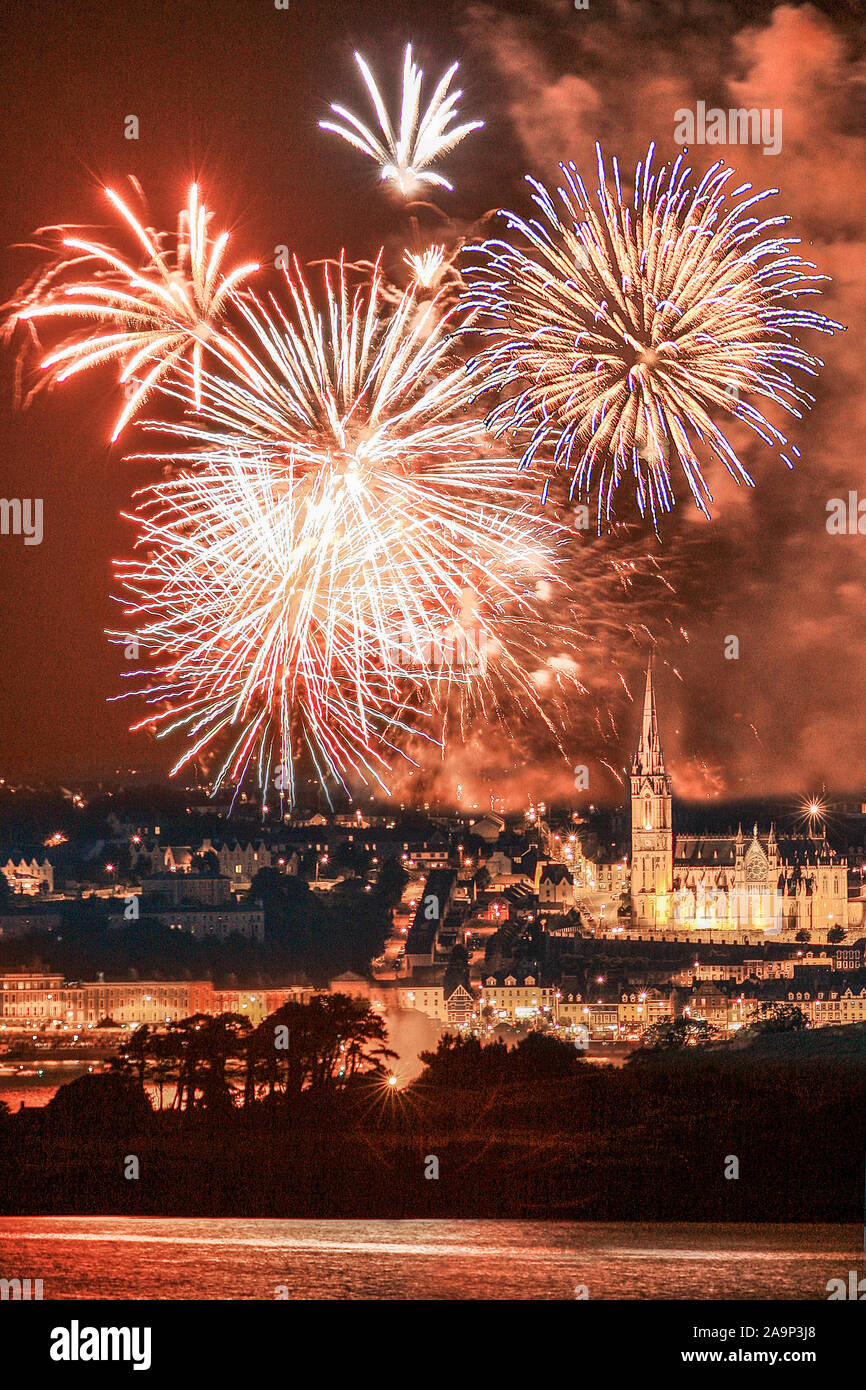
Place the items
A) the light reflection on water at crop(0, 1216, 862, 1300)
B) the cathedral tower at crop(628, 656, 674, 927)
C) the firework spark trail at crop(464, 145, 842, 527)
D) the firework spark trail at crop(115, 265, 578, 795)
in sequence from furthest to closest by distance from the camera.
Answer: the cathedral tower at crop(628, 656, 674, 927), the firework spark trail at crop(115, 265, 578, 795), the firework spark trail at crop(464, 145, 842, 527), the light reflection on water at crop(0, 1216, 862, 1300)

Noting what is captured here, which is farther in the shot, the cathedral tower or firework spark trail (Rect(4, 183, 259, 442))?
the cathedral tower

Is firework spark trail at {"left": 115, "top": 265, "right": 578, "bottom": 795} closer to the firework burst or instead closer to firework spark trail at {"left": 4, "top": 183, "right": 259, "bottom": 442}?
firework spark trail at {"left": 4, "top": 183, "right": 259, "bottom": 442}

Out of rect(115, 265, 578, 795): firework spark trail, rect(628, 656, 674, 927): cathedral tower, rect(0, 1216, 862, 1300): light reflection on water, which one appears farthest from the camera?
rect(628, 656, 674, 927): cathedral tower

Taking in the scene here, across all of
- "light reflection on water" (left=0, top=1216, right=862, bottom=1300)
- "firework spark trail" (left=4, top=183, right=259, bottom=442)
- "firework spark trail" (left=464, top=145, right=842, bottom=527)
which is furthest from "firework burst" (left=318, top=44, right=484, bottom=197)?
"light reflection on water" (left=0, top=1216, right=862, bottom=1300)

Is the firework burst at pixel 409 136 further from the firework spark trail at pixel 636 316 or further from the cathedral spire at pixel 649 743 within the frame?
the cathedral spire at pixel 649 743

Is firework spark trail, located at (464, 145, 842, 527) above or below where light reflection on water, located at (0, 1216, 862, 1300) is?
above

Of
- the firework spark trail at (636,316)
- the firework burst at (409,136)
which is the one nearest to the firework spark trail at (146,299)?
the firework burst at (409,136)
